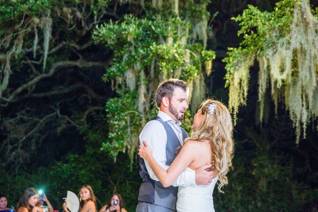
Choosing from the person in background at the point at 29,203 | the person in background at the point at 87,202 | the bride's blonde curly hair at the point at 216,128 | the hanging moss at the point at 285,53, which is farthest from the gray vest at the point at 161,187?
the hanging moss at the point at 285,53

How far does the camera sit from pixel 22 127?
14.4m

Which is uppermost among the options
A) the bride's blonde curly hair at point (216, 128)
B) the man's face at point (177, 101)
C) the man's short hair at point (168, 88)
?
the man's short hair at point (168, 88)

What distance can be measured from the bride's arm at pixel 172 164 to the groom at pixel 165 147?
0.21 ft

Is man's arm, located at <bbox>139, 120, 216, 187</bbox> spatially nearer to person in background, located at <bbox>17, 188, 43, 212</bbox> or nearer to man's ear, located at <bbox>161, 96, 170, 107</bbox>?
man's ear, located at <bbox>161, 96, 170, 107</bbox>

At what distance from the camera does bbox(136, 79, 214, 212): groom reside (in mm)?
3502

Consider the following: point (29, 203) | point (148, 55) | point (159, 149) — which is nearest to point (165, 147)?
point (159, 149)

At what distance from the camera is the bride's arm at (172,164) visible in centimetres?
339

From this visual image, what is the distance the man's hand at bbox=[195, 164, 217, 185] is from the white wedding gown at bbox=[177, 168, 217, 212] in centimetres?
4

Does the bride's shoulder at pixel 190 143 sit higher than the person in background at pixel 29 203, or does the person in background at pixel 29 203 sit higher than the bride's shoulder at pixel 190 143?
the bride's shoulder at pixel 190 143

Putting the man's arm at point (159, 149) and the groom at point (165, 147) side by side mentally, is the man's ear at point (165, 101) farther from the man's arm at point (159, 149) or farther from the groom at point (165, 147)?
the man's arm at point (159, 149)

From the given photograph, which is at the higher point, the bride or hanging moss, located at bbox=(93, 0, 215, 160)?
hanging moss, located at bbox=(93, 0, 215, 160)

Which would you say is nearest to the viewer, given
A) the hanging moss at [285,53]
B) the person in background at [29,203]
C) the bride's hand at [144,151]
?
the bride's hand at [144,151]

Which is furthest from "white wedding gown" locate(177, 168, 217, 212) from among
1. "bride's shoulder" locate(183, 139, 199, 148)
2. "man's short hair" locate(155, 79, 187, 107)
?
"man's short hair" locate(155, 79, 187, 107)

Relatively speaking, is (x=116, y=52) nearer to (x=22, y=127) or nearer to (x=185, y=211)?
(x=22, y=127)
